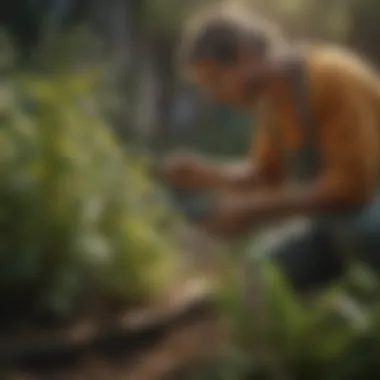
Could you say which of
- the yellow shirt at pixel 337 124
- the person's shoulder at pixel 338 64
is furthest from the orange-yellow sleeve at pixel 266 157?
the person's shoulder at pixel 338 64

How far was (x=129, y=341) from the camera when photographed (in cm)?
137

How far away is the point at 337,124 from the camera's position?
141cm

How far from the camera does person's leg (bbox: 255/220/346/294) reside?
4.59 feet

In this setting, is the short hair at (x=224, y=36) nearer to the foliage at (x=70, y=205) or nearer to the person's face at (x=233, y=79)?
the person's face at (x=233, y=79)

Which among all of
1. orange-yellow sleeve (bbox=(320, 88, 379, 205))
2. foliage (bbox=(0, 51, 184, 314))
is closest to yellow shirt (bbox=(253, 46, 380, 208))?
orange-yellow sleeve (bbox=(320, 88, 379, 205))

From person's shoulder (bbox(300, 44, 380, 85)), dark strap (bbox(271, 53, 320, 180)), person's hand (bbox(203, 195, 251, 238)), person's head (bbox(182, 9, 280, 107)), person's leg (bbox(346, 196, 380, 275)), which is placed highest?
person's head (bbox(182, 9, 280, 107))

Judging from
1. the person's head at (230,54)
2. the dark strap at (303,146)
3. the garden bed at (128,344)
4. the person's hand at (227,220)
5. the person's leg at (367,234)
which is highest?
the person's head at (230,54)

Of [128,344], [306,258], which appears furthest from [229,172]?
[128,344]

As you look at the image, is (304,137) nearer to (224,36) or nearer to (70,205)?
(224,36)

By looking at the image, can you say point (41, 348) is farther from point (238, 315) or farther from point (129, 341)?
point (238, 315)

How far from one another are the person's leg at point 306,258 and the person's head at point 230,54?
21 centimetres

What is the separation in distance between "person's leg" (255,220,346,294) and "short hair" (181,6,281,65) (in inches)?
10.7

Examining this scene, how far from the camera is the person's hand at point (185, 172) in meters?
1.42

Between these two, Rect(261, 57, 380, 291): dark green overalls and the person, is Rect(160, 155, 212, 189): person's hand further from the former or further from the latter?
Rect(261, 57, 380, 291): dark green overalls
